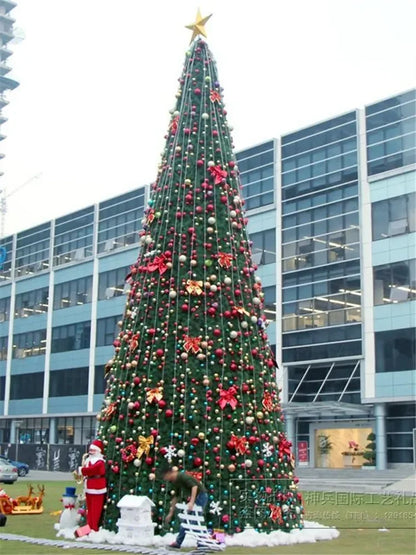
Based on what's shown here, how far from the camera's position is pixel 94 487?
39.2 ft

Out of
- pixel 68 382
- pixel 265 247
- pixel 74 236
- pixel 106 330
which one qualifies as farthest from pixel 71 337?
pixel 265 247

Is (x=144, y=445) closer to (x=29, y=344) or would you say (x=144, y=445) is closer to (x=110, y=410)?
(x=110, y=410)

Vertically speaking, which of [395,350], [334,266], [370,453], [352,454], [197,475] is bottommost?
[352,454]

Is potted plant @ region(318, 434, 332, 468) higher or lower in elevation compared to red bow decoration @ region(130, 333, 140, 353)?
lower

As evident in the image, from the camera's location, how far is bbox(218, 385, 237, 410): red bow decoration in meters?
11.9

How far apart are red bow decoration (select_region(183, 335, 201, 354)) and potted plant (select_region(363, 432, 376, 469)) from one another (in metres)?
30.4

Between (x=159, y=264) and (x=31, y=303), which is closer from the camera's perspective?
(x=159, y=264)

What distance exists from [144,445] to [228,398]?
4.97ft

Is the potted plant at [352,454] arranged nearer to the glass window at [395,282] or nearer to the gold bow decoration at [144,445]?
the glass window at [395,282]

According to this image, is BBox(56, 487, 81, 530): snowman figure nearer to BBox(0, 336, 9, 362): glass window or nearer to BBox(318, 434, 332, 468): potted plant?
BBox(318, 434, 332, 468): potted plant

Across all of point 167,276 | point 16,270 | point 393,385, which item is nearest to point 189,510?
point 167,276

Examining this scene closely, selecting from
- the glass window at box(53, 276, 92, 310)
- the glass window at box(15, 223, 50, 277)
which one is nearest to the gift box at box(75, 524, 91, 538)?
the glass window at box(53, 276, 92, 310)

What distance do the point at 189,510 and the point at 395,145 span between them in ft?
112

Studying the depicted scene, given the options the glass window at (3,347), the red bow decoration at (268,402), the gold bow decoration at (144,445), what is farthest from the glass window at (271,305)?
the gold bow decoration at (144,445)
